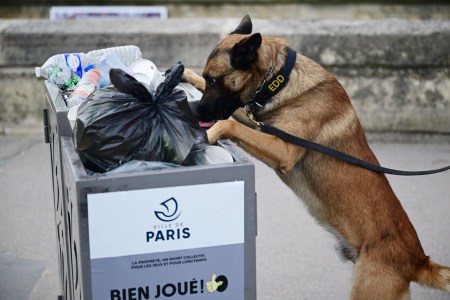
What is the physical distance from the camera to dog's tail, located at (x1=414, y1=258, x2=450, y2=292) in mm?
3459

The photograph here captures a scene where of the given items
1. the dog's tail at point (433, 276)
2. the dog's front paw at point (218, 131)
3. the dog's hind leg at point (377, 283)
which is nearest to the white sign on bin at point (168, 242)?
the dog's front paw at point (218, 131)

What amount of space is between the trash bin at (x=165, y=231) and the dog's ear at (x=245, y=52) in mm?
826

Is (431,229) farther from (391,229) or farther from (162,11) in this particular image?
(162,11)

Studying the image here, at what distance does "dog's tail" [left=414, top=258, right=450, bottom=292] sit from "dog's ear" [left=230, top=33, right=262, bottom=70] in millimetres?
1255

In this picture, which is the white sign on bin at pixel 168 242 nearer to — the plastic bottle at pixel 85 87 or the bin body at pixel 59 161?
the bin body at pixel 59 161

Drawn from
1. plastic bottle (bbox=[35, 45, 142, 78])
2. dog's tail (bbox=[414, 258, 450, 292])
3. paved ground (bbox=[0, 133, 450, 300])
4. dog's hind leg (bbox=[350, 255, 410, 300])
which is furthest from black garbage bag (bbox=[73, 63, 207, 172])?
paved ground (bbox=[0, 133, 450, 300])

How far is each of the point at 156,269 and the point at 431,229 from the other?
10.2ft

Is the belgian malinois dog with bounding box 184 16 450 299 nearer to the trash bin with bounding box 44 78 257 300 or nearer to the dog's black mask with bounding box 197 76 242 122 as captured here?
the dog's black mask with bounding box 197 76 242 122

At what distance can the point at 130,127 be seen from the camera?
277cm

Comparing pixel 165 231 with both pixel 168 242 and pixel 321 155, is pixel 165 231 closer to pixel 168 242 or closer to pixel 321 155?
pixel 168 242

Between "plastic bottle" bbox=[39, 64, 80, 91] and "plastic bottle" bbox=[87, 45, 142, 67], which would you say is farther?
"plastic bottle" bbox=[87, 45, 142, 67]

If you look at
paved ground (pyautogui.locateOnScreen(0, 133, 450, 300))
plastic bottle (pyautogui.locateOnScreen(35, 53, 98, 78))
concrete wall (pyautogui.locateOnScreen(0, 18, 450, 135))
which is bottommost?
paved ground (pyautogui.locateOnScreen(0, 133, 450, 300))

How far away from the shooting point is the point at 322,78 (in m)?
3.72

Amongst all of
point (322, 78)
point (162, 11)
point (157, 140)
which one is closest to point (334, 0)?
point (162, 11)
